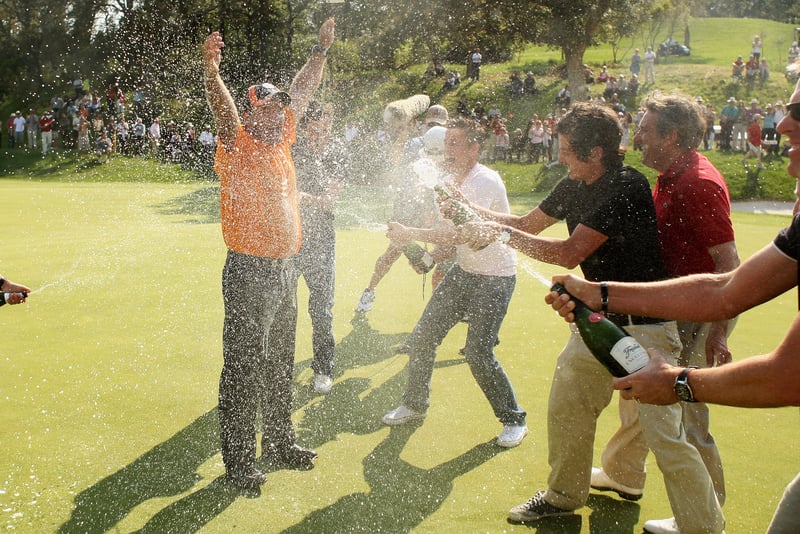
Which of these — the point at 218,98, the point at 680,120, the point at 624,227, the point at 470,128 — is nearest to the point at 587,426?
the point at 624,227

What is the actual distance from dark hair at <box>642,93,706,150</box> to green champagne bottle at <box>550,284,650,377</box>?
1.68m

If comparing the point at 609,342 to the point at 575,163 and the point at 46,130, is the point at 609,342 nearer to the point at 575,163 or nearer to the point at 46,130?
the point at 575,163

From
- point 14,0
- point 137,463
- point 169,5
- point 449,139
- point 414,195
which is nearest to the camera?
point 137,463

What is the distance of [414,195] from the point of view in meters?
7.77

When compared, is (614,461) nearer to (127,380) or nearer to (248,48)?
(127,380)

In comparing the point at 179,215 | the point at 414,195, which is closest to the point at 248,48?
the point at 179,215

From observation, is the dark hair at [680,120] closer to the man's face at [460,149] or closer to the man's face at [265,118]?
the man's face at [460,149]

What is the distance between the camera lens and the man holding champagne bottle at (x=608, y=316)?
3.71 metres

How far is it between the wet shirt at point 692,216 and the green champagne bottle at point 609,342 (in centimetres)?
125

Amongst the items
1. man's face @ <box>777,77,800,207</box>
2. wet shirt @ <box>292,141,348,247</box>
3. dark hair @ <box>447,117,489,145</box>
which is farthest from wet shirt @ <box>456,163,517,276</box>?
man's face @ <box>777,77,800,207</box>

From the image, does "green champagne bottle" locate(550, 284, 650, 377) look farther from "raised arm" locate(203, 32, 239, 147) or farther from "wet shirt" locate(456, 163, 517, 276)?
"raised arm" locate(203, 32, 239, 147)

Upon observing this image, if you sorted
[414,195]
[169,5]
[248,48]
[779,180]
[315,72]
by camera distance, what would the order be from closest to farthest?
[315,72]
[414,195]
[779,180]
[169,5]
[248,48]

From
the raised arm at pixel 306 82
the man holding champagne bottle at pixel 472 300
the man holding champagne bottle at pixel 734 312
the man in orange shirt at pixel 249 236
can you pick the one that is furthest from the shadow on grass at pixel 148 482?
the man holding champagne bottle at pixel 734 312

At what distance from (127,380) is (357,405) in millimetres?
1996
